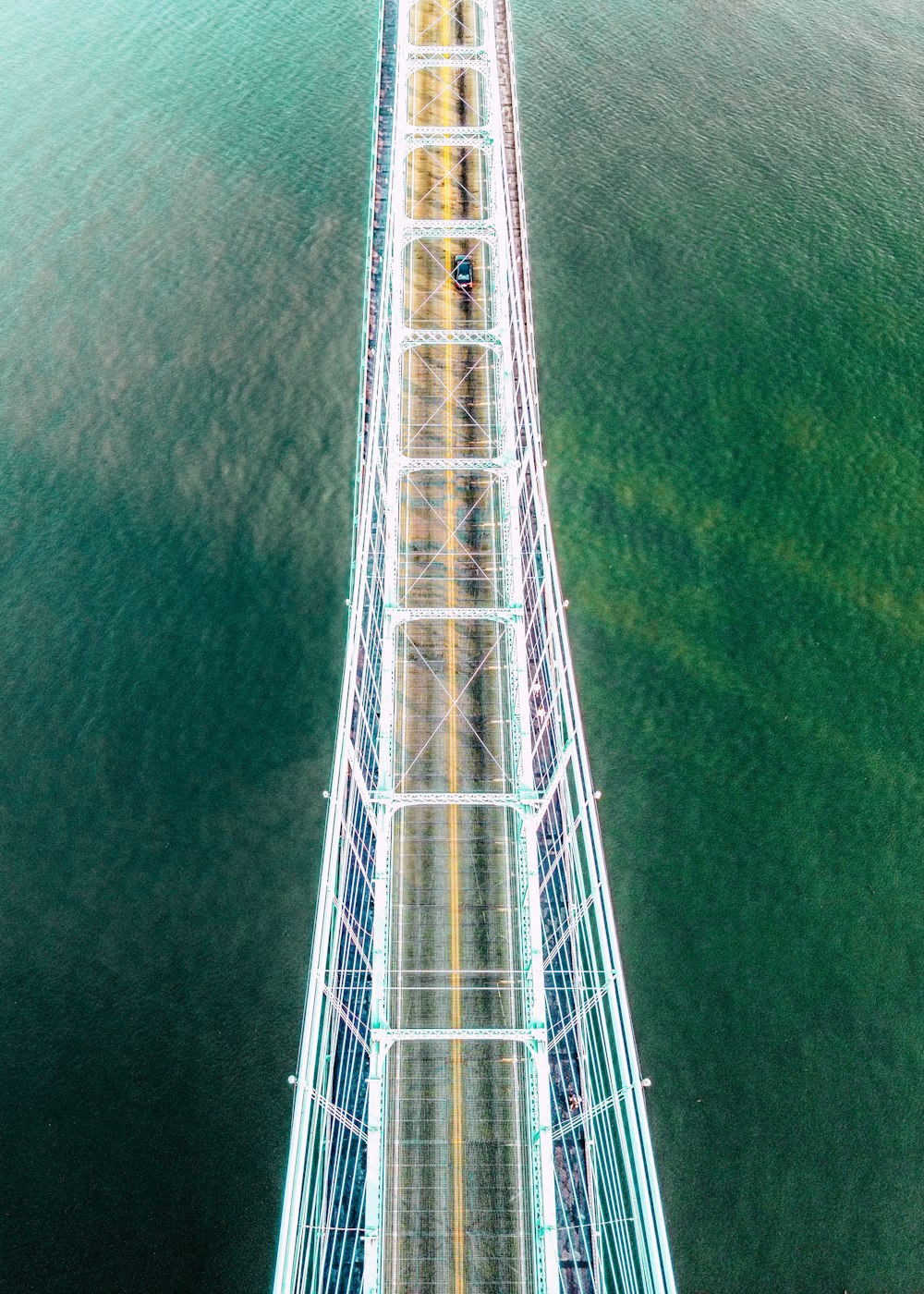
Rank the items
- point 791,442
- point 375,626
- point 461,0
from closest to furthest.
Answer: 1. point 375,626
2. point 791,442
3. point 461,0

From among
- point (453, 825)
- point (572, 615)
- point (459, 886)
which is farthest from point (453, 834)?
point (572, 615)

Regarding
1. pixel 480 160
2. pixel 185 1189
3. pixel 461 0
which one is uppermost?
pixel 461 0

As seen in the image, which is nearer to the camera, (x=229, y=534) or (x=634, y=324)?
(x=229, y=534)

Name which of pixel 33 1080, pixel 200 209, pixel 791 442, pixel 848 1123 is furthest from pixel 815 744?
pixel 200 209

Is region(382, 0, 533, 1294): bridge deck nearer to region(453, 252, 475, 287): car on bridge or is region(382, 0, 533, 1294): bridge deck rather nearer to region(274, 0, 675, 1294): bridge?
region(274, 0, 675, 1294): bridge

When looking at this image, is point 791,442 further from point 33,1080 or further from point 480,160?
point 33,1080

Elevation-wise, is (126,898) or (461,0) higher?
(461,0)

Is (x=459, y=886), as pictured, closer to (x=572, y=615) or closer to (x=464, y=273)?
(x=572, y=615)
